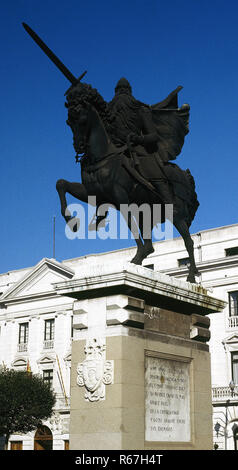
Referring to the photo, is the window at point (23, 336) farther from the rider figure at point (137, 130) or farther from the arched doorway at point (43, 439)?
the rider figure at point (137, 130)

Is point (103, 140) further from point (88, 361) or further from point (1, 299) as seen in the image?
point (1, 299)

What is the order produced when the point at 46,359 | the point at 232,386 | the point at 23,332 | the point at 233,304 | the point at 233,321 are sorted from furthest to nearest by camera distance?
the point at 23,332, the point at 46,359, the point at 233,304, the point at 233,321, the point at 232,386

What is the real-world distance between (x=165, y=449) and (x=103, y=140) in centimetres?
482

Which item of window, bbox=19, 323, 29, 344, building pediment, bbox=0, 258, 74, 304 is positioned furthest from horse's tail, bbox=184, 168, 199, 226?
window, bbox=19, 323, 29, 344

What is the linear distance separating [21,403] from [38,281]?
1275cm

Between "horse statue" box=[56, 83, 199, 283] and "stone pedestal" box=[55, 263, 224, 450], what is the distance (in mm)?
1057

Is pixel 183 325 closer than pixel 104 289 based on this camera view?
Answer: No

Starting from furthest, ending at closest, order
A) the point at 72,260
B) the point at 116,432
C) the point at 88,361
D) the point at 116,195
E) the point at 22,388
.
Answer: the point at 72,260
the point at 22,388
the point at 116,195
the point at 88,361
the point at 116,432

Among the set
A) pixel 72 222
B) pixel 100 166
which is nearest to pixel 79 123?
pixel 100 166

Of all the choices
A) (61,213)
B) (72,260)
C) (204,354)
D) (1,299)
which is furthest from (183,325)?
(1,299)

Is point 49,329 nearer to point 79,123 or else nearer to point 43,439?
point 43,439

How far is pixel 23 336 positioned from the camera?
53.0 meters

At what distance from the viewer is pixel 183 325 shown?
10.5 meters

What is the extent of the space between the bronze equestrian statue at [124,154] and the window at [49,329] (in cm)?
4036
